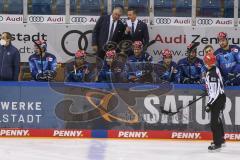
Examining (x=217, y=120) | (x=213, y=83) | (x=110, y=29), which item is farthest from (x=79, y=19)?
(x=217, y=120)

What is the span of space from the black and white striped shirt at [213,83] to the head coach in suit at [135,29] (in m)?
2.64

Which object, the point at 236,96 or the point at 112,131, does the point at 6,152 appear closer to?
the point at 112,131

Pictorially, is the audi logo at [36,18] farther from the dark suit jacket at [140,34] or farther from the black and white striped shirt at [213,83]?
the black and white striped shirt at [213,83]

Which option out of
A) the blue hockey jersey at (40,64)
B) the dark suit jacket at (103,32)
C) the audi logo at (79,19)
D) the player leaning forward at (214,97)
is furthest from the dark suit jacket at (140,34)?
the player leaning forward at (214,97)

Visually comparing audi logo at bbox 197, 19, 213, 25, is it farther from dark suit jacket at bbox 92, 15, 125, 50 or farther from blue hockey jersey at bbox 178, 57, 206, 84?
dark suit jacket at bbox 92, 15, 125, 50

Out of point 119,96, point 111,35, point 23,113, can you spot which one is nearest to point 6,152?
point 23,113

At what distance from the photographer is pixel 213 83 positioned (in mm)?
10547

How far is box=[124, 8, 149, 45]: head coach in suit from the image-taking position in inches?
504

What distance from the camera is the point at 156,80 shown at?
39.1ft

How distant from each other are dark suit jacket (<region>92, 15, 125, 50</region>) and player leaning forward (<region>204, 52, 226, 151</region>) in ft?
8.93

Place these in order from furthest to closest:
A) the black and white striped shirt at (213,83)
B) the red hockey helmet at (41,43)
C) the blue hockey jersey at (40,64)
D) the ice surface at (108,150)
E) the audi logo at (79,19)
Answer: the audi logo at (79,19), the red hockey helmet at (41,43), the blue hockey jersey at (40,64), the black and white striped shirt at (213,83), the ice surface at (108,150)

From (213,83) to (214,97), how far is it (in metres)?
0.23

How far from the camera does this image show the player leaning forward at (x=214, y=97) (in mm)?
10523

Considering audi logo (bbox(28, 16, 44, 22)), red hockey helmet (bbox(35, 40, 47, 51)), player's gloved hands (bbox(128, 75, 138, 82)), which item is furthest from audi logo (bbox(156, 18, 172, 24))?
red hockey helmet (bbox(35, 40, 47, 51))
